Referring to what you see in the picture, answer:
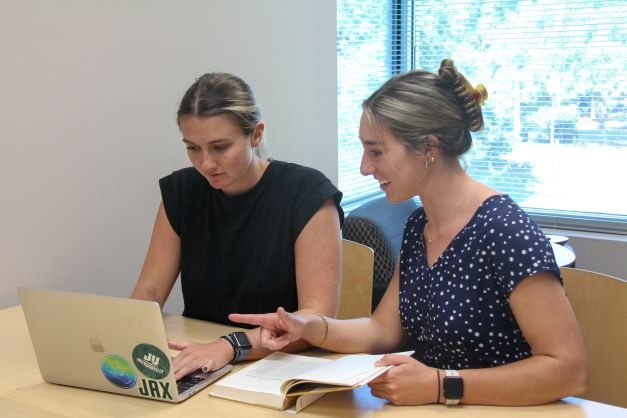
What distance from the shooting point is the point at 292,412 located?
4.45ft

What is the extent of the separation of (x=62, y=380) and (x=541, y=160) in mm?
3098

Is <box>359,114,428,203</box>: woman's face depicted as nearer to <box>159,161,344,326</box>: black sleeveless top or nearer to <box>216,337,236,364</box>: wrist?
<box>159,161,344,326</box>: black sleeveless top

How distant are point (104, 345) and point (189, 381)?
0.65 ft

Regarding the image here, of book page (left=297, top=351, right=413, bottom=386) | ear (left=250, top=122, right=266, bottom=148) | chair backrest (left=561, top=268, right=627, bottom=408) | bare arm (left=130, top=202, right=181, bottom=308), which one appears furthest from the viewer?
bare arm (left=130, top=202, right=181, bottom=308)

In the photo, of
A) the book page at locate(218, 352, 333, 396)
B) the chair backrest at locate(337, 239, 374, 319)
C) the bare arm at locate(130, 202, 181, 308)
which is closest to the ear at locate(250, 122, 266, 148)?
the bare arm at locate(130, 202, 181, 308)

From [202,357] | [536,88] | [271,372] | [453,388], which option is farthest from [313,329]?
[536,88]

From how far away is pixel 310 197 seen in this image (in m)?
1.92

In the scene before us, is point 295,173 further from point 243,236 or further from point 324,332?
point 324,332

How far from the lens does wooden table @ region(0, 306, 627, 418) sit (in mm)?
1342

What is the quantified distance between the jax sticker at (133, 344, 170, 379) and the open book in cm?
13

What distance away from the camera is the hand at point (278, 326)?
1.56 m

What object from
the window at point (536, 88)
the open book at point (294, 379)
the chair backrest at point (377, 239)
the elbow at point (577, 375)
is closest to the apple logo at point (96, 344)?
the open book at point (294, 379)

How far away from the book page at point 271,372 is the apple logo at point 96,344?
9.8 inches

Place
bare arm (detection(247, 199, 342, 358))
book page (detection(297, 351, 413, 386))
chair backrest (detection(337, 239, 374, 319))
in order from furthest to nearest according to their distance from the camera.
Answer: chair backrest (detection(337, 239, 374, 319))
bare arm (detection(247, 199, 342, 358))
book page (detection(297, 351, 413, 386))
